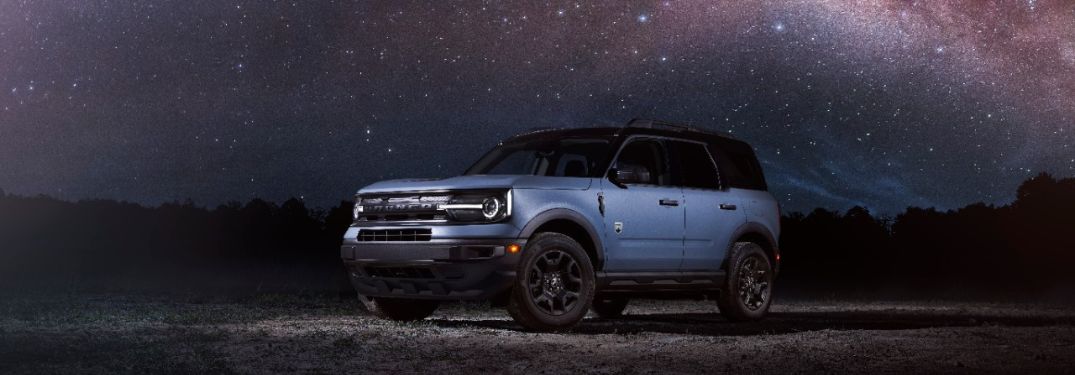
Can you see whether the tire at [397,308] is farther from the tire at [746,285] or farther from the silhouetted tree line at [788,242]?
the silhouetted tree line at [788,242]

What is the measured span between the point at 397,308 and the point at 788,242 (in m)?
29.4

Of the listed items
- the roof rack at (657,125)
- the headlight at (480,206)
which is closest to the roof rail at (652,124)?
the roof rack at (657,125)

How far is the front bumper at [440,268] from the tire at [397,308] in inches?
31.4

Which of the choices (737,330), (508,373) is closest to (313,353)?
(508,373)

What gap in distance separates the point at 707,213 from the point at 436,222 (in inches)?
136

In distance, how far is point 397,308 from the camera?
12539 millimetres

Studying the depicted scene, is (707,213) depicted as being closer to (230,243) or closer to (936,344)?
(936,344)

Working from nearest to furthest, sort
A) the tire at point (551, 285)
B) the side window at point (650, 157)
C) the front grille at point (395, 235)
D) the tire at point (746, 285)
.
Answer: the tire at point (551, 285) → the front grille at point (395, 235) → the side window at point (650, 157) → the tire at point (746, 285)

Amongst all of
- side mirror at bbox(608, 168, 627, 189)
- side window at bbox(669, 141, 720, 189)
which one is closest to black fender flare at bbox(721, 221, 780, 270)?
side window at bbox(669, 141, 720, 189)

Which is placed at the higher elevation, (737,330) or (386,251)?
(386,251)

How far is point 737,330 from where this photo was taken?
1231 centimetres

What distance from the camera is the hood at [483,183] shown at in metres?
Answer: 11.0

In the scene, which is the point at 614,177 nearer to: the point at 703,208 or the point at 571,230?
the point at 571,230

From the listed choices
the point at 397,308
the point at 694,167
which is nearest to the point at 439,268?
the point at 397,308
